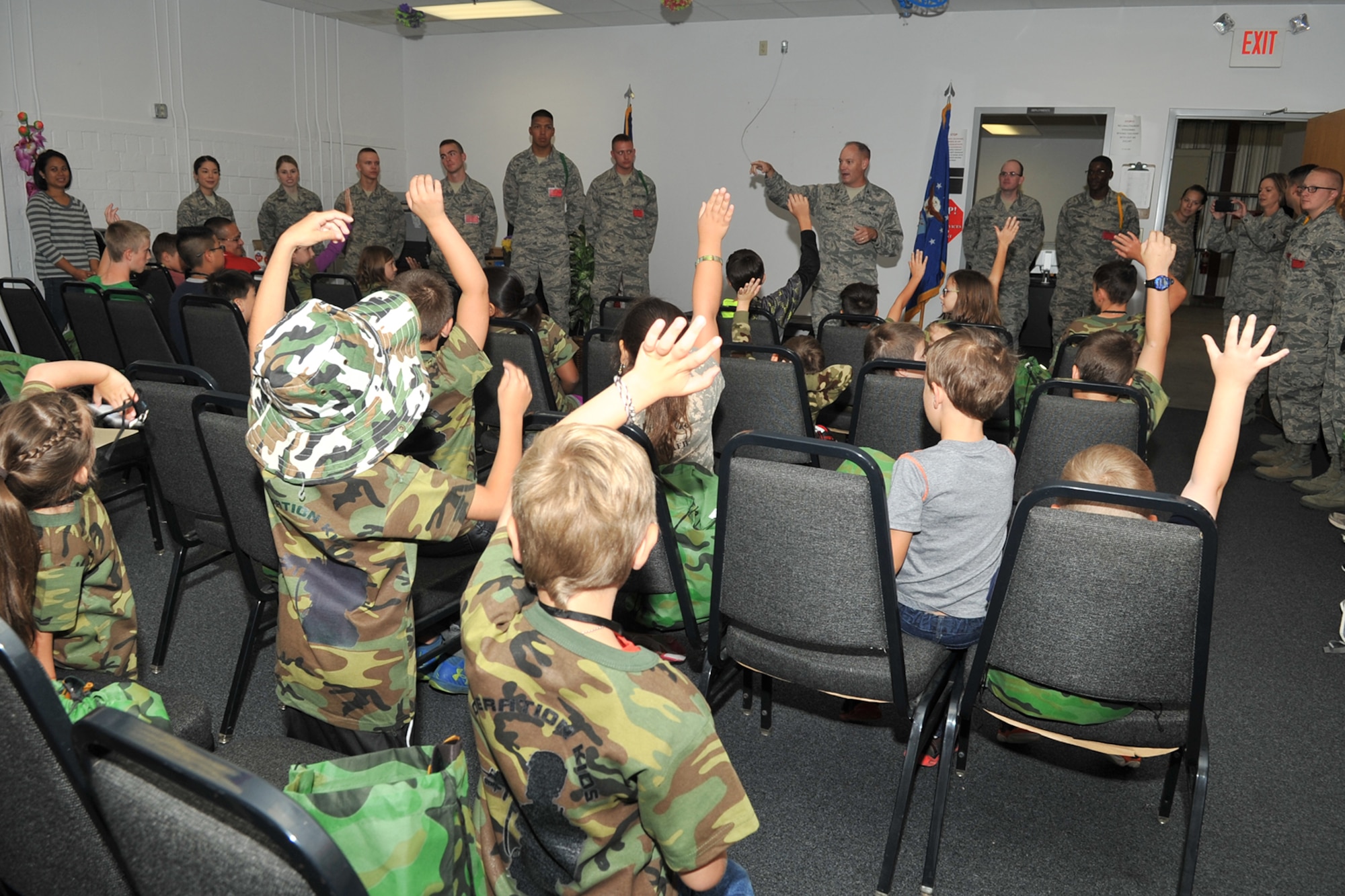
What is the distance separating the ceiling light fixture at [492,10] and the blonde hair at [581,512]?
7895mm

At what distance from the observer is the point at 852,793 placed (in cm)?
212

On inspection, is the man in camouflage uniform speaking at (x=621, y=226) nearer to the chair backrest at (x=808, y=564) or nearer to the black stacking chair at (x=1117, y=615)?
the chair backrest at (x=808, y=564)

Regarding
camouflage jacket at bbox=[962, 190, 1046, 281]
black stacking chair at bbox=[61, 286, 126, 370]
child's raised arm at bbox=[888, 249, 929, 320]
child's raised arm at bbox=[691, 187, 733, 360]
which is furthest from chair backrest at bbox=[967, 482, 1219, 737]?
camouflage jacket at bbox=[962, 190, 1046, 281]

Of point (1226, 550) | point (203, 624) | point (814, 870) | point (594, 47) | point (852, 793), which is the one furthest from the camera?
point (594, 47)

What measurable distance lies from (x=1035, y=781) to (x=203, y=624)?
2.53 m

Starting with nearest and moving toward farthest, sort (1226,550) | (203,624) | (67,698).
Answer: (67,698)
(203,624)
(1226,550)

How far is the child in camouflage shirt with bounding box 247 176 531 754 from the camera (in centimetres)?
146

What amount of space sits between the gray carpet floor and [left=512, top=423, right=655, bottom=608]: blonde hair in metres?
0.80

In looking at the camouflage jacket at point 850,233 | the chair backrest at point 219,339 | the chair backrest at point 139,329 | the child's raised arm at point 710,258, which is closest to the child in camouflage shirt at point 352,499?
the child's raised arm at point 710,258

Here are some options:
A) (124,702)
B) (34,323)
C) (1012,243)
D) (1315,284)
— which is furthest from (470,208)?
(124,702)

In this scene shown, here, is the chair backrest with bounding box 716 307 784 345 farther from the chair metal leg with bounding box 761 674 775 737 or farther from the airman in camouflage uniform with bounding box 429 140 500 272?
the airman in camouflage uniform with bounding box 429 140 500 272

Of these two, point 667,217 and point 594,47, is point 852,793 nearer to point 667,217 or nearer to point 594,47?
point 667,217

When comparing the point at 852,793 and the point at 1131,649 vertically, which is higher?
the point at 1131,649

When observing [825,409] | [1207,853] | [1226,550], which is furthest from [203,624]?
[1226,550]
